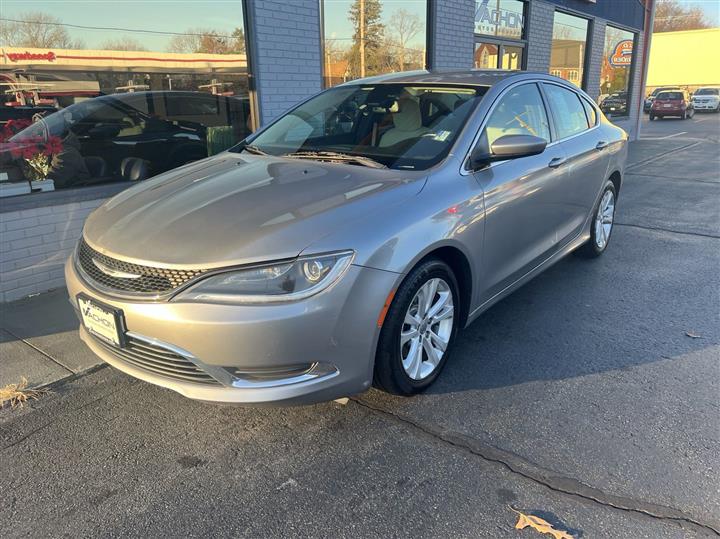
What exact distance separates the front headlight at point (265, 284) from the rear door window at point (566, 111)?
2792 mm

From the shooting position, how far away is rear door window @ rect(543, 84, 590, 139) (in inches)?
172

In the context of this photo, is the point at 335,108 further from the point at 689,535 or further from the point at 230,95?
the point at 689,535

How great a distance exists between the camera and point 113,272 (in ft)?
8.46

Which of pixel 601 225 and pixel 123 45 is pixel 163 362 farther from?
pixel 601 225

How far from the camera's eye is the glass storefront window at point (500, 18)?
33.5ft

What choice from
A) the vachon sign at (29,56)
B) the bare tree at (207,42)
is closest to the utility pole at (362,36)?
the bare tree at (207,42)

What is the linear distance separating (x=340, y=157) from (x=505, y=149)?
96 centimetres

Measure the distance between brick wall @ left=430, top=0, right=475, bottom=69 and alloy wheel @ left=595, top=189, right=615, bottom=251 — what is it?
4.64 m

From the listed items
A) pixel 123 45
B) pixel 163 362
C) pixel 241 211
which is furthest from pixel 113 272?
pixel 123 45

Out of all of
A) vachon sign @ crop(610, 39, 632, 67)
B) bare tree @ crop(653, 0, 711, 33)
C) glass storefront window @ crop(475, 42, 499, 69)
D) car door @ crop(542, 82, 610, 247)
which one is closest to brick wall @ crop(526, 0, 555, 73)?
glass storefront window @ crop(475, 42, 499, 69)

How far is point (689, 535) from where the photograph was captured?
2150 millimetres

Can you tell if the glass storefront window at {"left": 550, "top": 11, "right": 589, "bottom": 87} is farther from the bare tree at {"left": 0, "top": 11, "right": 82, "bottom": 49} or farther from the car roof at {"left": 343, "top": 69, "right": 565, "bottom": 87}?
the bare tree at {"left": 0, "top": 11, "right": 82, "bottom": 49}

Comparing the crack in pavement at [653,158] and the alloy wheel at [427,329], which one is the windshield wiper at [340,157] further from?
the crack in pavement at [653,158]

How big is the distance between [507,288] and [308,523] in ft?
6.86
